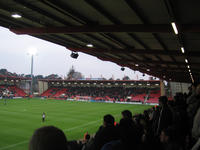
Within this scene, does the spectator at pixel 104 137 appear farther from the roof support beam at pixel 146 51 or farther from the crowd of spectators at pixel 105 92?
the crowd of spectators at pixel 105 92

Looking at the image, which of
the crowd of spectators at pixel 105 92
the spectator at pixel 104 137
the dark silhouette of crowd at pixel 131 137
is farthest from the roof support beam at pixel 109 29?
the crowd of spectators at pixel 105 92

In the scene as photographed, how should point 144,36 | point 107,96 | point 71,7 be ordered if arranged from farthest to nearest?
1. point 107,96
2. point 144,36
3. point 71,7

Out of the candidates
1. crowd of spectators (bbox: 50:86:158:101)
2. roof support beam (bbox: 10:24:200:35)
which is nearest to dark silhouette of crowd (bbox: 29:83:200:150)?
roof support beam (bbox: 10:24:200:35)

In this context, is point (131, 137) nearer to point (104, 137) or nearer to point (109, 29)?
point (104, 137)

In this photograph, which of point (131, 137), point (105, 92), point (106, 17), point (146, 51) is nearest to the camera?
point (131, 137)

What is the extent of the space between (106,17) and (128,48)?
6233mm

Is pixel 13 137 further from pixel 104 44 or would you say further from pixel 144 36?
pixel 144 36

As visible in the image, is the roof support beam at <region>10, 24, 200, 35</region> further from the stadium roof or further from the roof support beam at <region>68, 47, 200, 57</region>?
the roof support beam at <region>68, 47, 200, 57</region>

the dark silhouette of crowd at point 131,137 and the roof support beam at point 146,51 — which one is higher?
the roof support beam at point 146,51

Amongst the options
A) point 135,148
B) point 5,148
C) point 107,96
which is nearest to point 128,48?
point 5,148

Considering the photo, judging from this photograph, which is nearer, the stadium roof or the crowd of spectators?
the stadium roof

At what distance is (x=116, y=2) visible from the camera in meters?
6.00

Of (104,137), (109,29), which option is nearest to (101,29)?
(109,29)

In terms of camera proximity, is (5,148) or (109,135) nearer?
(109,135)
